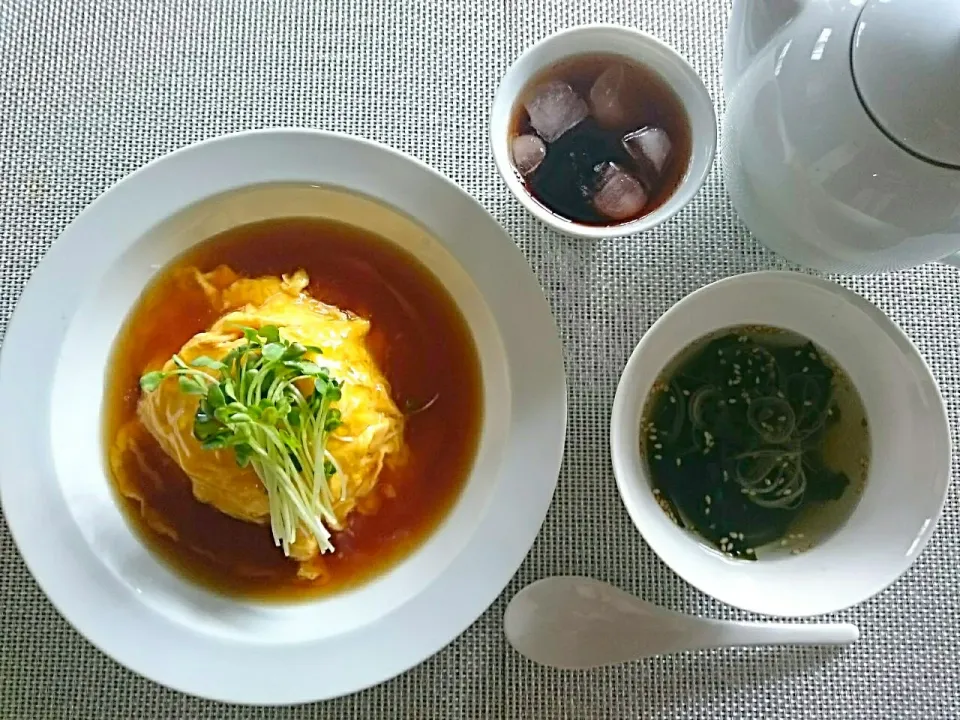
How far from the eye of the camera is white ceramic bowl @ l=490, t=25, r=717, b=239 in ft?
3.65

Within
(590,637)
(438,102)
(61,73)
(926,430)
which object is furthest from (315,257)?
(926,430)

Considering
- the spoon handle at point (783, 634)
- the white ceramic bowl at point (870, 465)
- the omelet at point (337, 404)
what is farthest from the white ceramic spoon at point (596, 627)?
the omelet at point (337, 404)

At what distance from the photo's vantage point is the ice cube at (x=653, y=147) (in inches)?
45.5

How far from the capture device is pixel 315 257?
1.25 meters

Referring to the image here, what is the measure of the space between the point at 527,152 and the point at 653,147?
18 centimetres

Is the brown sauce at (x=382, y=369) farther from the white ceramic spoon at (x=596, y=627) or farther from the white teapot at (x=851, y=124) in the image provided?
the white teapot at (x=851, y=124)

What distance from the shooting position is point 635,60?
1150 millimetres

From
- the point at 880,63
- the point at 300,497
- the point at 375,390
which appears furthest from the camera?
the point at 375,390

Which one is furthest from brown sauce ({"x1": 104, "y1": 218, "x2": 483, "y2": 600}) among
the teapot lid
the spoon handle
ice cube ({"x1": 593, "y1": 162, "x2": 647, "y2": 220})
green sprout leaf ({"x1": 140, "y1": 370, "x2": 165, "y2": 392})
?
the teapot lid

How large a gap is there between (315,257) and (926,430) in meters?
0.91

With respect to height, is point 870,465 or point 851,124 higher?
point 851,124

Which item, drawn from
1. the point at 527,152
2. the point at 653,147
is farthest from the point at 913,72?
the point at 527,152

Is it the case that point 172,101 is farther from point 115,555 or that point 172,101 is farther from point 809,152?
point 809,152

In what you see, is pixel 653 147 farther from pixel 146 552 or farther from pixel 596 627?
pixel 146 552
